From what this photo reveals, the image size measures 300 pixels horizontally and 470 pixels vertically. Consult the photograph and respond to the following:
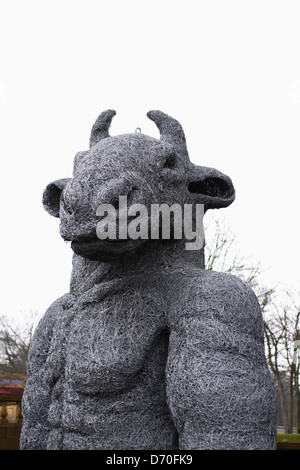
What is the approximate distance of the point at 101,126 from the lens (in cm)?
287

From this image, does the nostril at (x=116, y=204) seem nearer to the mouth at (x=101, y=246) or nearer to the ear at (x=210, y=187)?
the mouth at (x=101, y=246)

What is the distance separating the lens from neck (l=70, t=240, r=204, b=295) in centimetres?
256

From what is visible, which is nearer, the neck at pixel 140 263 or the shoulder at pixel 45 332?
the neck at pixel 140 263

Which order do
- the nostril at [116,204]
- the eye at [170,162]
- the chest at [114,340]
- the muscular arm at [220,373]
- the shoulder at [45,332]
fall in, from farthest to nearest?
the shoulder at [45,332] → the eye at [170,162] → the chest at [114,340] → the nostril at [116,204] → the muscular arm at [220,373]

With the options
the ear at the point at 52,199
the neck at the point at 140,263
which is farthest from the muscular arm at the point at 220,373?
the ear at the point at 52,199

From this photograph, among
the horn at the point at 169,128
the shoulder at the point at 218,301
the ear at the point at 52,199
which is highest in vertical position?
the horn at the point at 169,128

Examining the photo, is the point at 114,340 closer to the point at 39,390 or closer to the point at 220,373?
the point at 220,373

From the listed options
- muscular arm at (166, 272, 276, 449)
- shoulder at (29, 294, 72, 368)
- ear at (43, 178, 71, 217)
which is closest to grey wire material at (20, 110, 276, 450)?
muscular arm at (166, 272, 276, 449)

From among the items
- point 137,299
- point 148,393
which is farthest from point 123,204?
point 148,393

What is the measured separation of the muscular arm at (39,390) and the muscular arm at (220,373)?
2.80 feet

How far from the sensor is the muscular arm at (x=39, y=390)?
271cm

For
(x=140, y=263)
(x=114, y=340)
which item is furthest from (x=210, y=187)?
(x=114, y=340)
